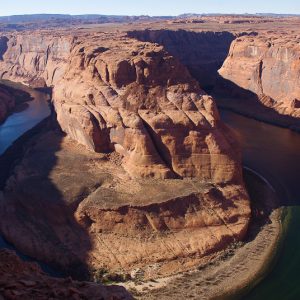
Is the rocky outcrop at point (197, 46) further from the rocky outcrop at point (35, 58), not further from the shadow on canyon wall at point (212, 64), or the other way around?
the rocky outcrop at point (35, 58)

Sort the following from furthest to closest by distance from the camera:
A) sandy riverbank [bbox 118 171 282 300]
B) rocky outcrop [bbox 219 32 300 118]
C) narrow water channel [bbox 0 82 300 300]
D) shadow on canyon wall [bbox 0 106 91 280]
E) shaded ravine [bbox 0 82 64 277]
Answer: rocky outcrop [bbox 219 32 300 118]
shaded ravine [bbox 0 82 64 277]
shadow on canyon wall [bbox 0 106 91 280]
narrow water channel [bbox 0 82 300 300]
sandy riverbank [bbox 118 171 282 300]

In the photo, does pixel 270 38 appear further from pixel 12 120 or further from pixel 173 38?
pixel 12 120

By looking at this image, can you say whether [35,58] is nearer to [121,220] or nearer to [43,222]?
[43,222]

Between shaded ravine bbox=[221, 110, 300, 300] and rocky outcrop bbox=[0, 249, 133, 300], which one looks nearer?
rocky outcrop bbox=[0, 249, 133, 300]

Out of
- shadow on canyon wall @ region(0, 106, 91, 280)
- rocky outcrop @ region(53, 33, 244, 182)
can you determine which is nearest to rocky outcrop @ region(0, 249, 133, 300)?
shadow on canyon wall @ region(0, 106, 91, 280)

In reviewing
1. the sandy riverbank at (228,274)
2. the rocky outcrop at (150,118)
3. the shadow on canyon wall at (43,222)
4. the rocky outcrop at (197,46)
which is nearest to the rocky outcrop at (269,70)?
the rocky outcrop at (197,46)

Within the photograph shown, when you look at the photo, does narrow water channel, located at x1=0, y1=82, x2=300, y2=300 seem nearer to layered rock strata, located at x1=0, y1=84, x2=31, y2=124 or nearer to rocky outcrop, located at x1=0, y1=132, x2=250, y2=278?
layered rock strata, located at x1=0, y1=84, x2=31, y2=124
